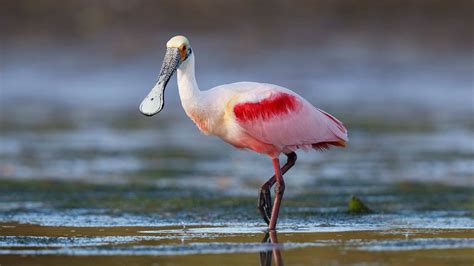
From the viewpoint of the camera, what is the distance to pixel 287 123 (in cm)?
1017

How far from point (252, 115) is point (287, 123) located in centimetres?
38

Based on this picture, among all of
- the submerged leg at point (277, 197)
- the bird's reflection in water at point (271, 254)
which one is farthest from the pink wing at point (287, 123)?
the bird's reflection in water at point (271, 254)

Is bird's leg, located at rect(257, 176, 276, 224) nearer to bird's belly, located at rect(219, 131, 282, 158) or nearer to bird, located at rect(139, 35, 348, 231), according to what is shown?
bird, located at rect(139, 35, 348, 231)

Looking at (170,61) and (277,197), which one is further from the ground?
(170,61)

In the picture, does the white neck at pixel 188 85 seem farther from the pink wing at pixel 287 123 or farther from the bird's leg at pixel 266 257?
the bird's leg at pixel 266 257

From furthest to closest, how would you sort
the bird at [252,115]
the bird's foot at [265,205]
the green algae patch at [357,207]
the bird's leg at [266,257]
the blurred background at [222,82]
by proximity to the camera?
the blurred background at [222,82] → the green algae patch at [357,207] → the bird's foot at [265,205] → the bird at [252,115] → the bird's leg at [266,257]

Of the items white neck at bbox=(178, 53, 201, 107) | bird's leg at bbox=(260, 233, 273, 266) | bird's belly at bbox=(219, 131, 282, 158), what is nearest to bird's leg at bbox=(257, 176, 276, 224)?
bird's belly at bbox=(219, 131, 282, 158)

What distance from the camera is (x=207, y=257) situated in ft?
27.2

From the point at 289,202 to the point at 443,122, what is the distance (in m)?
8.72

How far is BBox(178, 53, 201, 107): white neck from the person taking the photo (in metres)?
9.78

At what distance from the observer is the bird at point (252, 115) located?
9.84 metres

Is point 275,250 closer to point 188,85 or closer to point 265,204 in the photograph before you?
point 265,204

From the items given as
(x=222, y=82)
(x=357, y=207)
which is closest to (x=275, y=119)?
(x=357, y=207)

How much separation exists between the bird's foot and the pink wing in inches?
15.5
